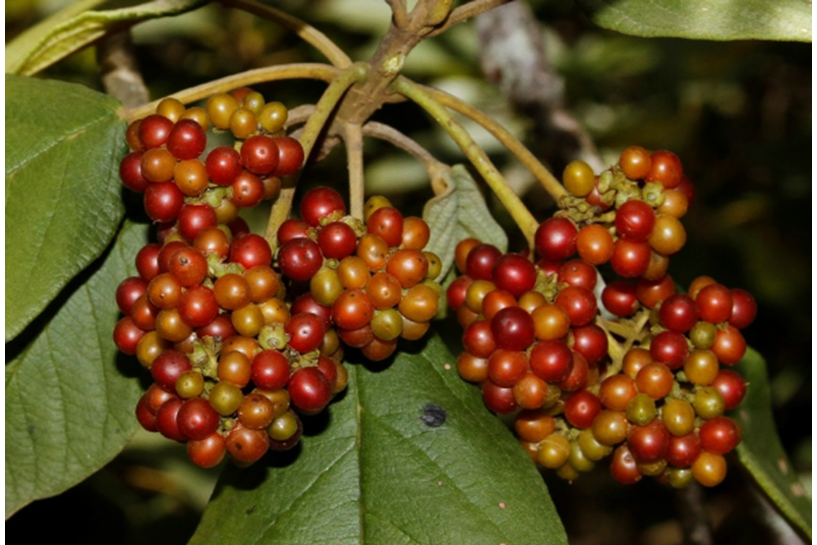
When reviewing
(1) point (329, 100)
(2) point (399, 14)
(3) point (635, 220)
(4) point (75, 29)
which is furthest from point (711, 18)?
(4) point (75, 29)

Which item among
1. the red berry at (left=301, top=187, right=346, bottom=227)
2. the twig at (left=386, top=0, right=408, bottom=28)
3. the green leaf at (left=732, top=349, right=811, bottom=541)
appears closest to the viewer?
the red berry at (left=301, top=187, right=346, bottom=227)

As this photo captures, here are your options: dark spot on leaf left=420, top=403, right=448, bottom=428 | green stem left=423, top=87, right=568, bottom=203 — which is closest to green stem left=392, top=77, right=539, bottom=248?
green stem left=423, top=87, right=568, bottom=203

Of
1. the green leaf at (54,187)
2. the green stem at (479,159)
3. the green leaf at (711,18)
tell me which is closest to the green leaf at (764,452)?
the green stem at (479,159)

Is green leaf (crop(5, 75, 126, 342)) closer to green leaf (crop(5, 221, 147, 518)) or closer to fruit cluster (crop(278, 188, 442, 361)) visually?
green leaf (crop(5, 221, 147, 518))

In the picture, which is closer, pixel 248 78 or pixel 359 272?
pixel 359 272

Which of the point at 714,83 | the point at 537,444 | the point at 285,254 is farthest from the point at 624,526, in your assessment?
the point at 285,254

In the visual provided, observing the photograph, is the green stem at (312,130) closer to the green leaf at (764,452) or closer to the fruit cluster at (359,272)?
the fruit cluster at (359,272)

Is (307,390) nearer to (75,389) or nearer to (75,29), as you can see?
(75,389)
